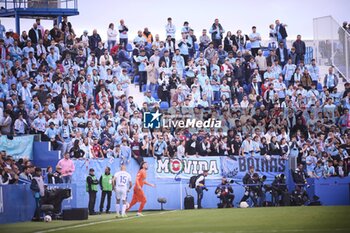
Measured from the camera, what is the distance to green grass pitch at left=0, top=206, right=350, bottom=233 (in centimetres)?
2598

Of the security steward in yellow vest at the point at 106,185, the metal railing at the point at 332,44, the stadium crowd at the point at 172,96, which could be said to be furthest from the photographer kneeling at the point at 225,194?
the metal railing at the point at 332,44

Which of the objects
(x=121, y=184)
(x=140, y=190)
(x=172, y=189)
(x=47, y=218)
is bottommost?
(x=47, y=218)

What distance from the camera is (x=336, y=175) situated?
40.9m

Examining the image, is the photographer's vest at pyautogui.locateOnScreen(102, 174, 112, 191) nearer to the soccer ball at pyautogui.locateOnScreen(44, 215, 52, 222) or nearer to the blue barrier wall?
the blue barrier wall

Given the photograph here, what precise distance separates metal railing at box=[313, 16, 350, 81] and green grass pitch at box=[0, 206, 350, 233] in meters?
15.7

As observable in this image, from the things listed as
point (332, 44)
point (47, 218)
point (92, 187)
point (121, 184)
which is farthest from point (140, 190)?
point (332, 44)

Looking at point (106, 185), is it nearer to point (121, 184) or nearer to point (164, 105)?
point (121, 184)

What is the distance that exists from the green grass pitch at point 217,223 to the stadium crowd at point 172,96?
559cm

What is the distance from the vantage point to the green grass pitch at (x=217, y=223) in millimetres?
25984

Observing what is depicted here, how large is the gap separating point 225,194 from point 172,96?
5717 mm

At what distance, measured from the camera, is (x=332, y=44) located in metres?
49.1

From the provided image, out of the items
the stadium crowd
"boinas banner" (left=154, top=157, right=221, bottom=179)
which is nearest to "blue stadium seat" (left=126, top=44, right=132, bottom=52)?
the stadium crowd

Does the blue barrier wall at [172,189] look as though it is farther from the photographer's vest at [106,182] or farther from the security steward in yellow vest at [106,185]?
the photographer's vest at [106,182]

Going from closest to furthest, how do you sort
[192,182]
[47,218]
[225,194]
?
1. [47,218]
2. [225,194]
3. [192,182]
